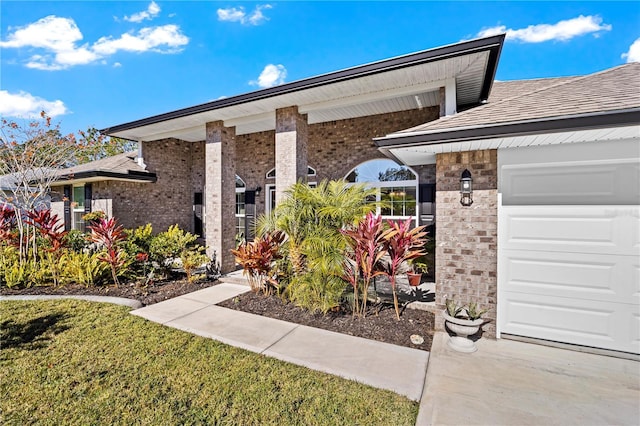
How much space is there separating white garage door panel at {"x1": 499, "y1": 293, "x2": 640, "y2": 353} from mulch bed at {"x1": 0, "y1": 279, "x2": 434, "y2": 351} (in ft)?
4.19

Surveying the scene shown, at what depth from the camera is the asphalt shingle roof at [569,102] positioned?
3311mm

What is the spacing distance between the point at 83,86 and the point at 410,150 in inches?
485

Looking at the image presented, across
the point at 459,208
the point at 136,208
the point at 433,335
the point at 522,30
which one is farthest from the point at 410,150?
the point at 136,208

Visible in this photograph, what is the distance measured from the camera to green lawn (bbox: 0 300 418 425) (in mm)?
2549

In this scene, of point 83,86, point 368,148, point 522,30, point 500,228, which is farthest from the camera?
point 83,86

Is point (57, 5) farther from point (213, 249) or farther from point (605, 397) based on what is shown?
point (605, 397)

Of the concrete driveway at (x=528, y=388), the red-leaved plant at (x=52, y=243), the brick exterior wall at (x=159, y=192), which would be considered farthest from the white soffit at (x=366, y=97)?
the concrete driveway at (x=528, y=388)

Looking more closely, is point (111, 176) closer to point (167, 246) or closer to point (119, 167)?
point (119, 167)

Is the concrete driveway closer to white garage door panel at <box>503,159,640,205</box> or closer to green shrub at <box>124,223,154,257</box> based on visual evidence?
white garage door panel at <box>503,159,640,205</box>

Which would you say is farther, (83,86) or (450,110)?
(83,86)

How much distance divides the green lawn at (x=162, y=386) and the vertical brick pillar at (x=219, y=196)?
12.2ft

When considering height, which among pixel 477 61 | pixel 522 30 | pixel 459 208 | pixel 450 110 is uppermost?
pixel 522 30

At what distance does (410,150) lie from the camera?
4.44 m

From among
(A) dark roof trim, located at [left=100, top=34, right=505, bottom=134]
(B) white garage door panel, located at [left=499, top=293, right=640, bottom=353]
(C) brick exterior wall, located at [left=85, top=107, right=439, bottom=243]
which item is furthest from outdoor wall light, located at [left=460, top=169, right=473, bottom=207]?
(C) brick exterior wall, located at [left=85, top=107, right=439, bottom=243]
